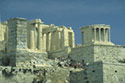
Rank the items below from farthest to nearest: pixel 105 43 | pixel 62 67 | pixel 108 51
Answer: pixel 105 43, pixel 108 51, pixel 62 67

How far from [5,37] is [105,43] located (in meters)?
15.8

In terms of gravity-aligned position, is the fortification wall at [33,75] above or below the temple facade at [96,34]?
below

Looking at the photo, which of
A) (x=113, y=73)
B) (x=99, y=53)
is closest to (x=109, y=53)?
(x=99, y=53)

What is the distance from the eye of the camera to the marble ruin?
70312 millimetres

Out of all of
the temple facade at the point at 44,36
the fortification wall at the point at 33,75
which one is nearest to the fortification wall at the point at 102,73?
the fortification wall at the point at 33,75

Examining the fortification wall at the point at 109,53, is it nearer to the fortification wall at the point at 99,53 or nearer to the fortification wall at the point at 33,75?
the fortification wall at the point at 99,53

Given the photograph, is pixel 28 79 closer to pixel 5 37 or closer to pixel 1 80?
pixel 1 80

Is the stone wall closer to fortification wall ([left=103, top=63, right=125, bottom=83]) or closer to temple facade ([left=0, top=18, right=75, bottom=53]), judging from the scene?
temple facade ([left=0, top=18, right=75, bottom=53])

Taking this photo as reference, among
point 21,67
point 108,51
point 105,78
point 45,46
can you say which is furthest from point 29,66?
point 45,46

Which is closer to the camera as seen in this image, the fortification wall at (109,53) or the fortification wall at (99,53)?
the fortification wall at (99,53)

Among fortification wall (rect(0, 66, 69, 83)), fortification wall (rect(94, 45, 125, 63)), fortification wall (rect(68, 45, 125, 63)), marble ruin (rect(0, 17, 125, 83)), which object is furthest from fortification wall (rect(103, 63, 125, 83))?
fortification wall (rect(94, 45, 125, 63))

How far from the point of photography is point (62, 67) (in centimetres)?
7544

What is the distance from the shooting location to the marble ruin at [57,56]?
70.3m

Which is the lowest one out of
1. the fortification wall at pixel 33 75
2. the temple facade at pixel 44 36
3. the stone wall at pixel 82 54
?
the fortification wall at pixel 33 75
